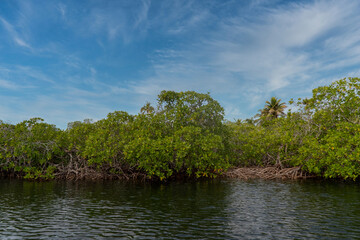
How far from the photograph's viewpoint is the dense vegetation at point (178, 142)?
78.1 feet

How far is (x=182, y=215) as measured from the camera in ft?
41.3

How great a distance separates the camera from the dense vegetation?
2381cm

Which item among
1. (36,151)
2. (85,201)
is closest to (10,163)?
(36,151)

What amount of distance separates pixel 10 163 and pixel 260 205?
24214 millimetres

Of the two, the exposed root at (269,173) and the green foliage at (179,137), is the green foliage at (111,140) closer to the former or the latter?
the green foliage at (179,137)

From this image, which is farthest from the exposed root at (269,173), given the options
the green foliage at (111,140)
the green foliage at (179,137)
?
the green foliage at (111,140)

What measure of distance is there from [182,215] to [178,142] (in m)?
11.2

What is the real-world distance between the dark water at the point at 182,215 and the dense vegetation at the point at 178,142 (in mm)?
5688

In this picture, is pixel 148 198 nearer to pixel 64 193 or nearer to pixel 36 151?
pixel 64 193

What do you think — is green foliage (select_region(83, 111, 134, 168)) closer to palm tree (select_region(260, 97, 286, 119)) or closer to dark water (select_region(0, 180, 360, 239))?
dark water (select_region(0, 180, 360, 239))

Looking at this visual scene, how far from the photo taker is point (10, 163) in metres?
27.5

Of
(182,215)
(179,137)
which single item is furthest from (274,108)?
(182,215)

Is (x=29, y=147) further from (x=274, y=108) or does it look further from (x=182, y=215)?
(x=274, y=108)

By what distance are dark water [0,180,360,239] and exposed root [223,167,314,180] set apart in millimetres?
9774
